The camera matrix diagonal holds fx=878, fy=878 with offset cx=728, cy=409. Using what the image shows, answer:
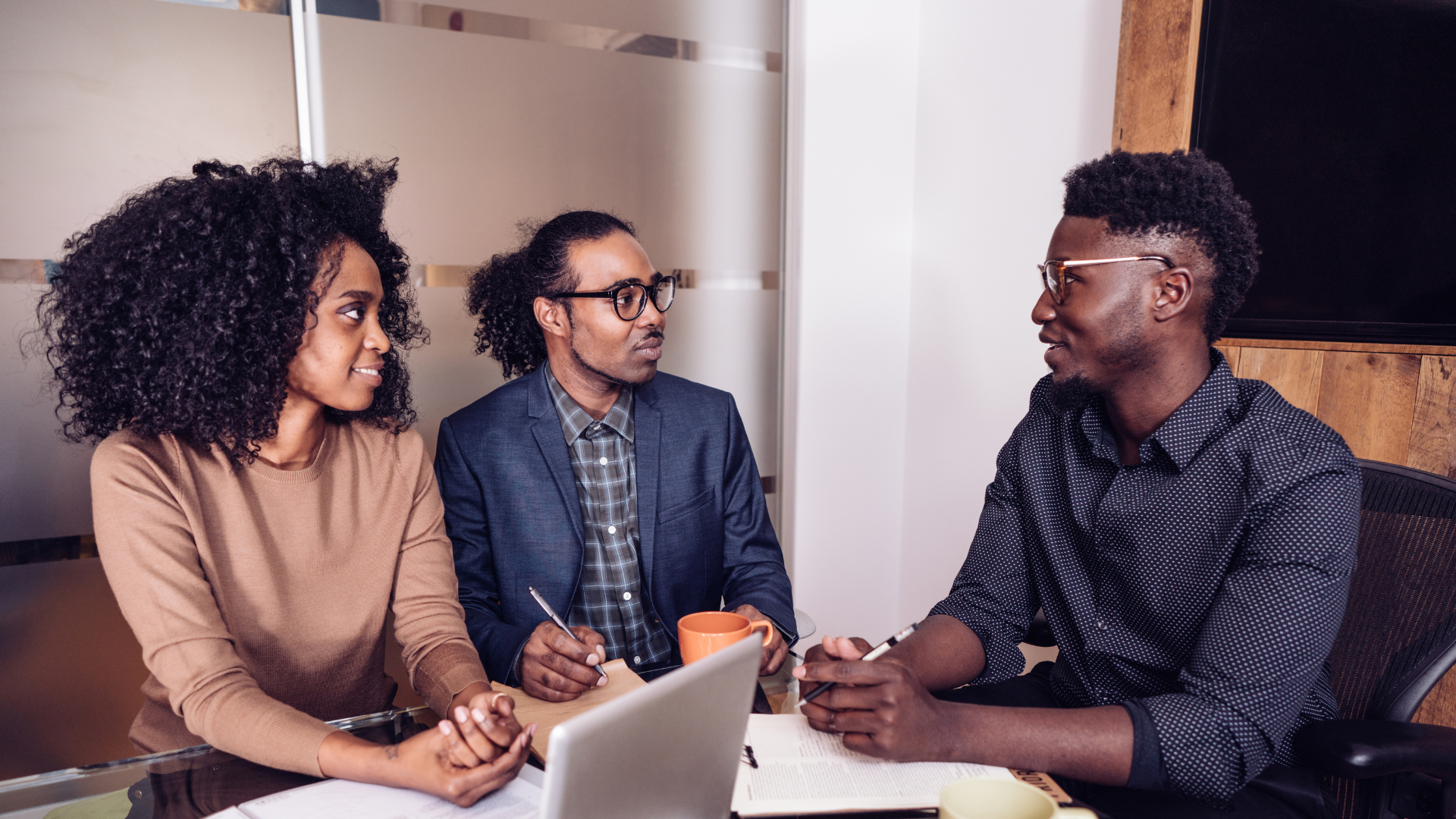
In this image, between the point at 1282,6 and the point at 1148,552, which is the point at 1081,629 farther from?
the point at 1282,6

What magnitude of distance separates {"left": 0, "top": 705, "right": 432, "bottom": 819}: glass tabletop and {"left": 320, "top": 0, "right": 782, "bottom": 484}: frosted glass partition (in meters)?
1.54

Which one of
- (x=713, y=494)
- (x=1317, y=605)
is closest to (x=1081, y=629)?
(x=1317, y=605)

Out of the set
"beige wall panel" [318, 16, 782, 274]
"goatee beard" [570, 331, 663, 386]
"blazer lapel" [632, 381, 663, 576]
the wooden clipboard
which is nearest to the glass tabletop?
the wooden clipboard

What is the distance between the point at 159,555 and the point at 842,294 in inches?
90.0

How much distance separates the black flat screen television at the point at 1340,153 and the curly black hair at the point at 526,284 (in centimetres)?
150

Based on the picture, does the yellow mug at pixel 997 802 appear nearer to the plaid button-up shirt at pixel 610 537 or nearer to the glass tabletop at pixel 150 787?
the glass tabletop at pixel 150 787

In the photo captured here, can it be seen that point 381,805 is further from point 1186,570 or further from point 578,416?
point 1186,570

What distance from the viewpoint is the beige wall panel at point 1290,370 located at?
203 cm

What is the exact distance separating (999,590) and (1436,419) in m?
1.02

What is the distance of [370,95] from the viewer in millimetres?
2383

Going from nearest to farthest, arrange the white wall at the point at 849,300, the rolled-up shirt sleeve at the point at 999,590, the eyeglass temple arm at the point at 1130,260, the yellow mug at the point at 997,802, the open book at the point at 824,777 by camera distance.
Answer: the yellow mug at the point at 997,802, the open book at the point at 824,777, the eyeglass temple arm at the point at 1130,260, the rolled-up shirt sleeve at the point at 999,590, the white wall at the point at 849,300

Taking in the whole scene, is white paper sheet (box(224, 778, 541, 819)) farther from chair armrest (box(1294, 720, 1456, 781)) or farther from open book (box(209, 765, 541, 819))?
chair armrest (box(1294, 720, 1456, 781))

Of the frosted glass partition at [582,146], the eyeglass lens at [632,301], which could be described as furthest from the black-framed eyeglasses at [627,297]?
the frosted glass partition at [582,146]

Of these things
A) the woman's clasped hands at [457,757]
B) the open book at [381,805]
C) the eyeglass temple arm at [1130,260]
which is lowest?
the open book at [381,805]
